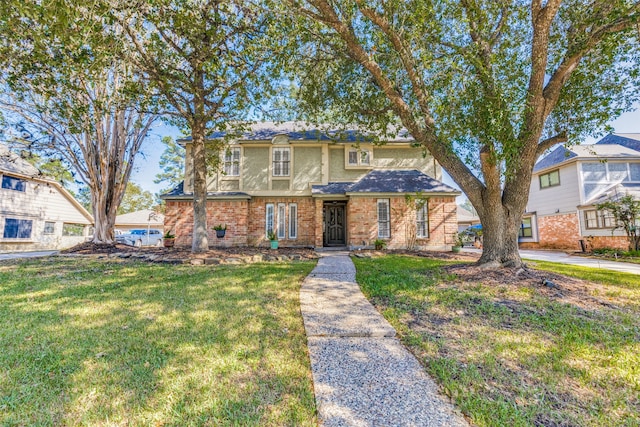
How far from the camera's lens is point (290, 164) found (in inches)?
584

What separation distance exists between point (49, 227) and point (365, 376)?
87.6 feet

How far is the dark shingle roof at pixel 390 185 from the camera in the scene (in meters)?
13.2

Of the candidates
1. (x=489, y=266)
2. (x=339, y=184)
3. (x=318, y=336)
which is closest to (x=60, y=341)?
(x=318, y=336)

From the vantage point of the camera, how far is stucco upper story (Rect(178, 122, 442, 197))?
14750mm

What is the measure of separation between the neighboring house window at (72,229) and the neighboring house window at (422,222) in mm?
25648

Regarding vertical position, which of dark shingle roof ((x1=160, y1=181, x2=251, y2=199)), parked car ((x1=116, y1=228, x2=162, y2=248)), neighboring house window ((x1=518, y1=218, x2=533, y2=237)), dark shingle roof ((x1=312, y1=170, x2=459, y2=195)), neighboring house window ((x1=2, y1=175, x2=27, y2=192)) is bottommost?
parked car ((x1=116, y1=228, x2=162, y2=248))

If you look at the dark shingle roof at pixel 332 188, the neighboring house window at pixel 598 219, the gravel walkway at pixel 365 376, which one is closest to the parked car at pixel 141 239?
the dark shingle roof at pixel 332 188

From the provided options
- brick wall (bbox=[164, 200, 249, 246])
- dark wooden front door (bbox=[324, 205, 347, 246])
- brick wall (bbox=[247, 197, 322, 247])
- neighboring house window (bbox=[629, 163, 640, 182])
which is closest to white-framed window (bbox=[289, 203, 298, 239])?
brick wall (bbox=[247, 197, 322, 247])

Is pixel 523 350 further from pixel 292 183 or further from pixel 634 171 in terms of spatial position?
pixel 634 171

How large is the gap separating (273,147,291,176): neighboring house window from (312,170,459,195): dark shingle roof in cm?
193

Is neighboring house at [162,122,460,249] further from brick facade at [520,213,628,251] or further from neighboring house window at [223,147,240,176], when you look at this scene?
brick facade at [520,213,628,251]

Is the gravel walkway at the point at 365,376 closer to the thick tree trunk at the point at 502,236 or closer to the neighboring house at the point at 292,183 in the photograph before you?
the thick tree trunk at the point at 502,236

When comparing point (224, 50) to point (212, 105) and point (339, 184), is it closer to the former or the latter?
point (212, 105)

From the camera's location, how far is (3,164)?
16672 millimetres
